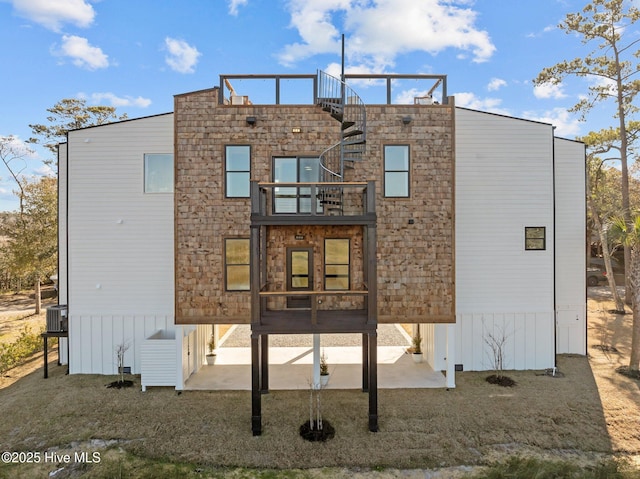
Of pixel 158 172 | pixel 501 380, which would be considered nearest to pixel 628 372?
pixel 501 380

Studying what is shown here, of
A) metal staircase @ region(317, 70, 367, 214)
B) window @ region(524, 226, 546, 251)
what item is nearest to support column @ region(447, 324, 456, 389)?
window @ region(524, 226, 546, 251)

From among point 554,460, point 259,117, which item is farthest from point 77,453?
point 554,460

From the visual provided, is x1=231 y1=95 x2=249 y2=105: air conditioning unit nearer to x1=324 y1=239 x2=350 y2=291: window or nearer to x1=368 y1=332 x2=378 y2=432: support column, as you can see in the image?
x1=324 y1=239 x2=350 y2=291: window

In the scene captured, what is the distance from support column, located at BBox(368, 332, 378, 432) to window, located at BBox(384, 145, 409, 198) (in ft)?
12.1

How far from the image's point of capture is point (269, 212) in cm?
816

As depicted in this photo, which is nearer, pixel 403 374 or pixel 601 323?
pixel 403 374

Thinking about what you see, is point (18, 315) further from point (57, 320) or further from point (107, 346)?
point (107, 346)

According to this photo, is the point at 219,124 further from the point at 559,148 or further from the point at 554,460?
the point at 559,148

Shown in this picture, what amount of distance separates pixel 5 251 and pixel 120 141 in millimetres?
12945

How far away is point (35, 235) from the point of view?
52.3ft

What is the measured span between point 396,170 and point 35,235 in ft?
59.6

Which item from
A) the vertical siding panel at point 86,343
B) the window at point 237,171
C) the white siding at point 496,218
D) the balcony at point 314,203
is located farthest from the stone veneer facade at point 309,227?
the vertical siding panel at point 86,343

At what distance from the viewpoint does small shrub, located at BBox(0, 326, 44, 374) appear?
32.0ft

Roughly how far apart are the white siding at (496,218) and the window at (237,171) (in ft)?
20.0
